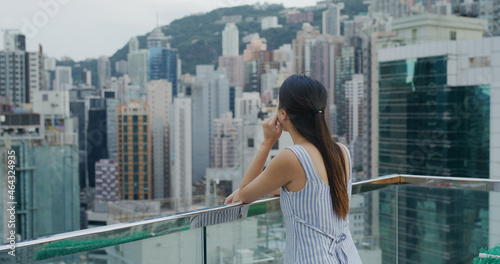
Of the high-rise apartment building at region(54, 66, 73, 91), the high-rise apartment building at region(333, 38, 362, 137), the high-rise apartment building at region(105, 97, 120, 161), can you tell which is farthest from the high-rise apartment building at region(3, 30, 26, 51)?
the high-rise apartment building at region(333, 38, 362, 137)

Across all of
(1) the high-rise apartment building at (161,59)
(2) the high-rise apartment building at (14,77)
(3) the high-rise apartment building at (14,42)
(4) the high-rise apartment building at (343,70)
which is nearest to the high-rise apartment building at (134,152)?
(1) the high-rise apartment building at (161,59)

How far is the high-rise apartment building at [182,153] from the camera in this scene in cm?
2664

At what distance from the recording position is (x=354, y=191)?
1487 millimetres

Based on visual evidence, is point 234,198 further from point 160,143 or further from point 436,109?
point 160,143

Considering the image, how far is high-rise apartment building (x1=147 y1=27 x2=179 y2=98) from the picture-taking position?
94.2 feet

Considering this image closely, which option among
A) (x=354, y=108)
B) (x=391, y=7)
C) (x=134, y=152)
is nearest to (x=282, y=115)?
(x=354, y=108)

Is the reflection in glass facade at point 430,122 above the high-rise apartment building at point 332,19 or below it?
below

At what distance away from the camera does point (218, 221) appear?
44.9 inches

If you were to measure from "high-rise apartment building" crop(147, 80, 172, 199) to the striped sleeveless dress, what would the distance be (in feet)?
86.9

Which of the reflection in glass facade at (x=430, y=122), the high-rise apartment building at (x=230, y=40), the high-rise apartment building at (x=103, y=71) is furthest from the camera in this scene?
the high-rise apartment building at (x=230, y=40)

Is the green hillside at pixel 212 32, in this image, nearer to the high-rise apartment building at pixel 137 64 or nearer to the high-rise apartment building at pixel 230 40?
the high-rise apartment building at pixel 230 40

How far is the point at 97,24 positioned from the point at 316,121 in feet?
98.2

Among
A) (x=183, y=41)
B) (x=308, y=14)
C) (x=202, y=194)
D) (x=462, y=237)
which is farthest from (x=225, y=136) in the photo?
(x=462, y=237)

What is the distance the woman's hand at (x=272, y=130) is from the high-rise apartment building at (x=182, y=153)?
25.3 meters
